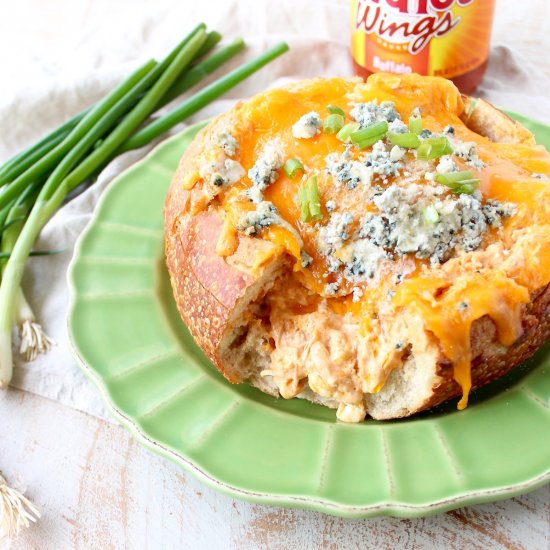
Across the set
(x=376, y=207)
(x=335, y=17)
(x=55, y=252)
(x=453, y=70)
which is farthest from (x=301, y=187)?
(x=335, y=17)

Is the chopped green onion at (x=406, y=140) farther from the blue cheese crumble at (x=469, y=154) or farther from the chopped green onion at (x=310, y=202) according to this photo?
the chopped green onion at (x=310, y=202)

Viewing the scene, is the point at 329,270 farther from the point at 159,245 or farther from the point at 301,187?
the point at 159,245

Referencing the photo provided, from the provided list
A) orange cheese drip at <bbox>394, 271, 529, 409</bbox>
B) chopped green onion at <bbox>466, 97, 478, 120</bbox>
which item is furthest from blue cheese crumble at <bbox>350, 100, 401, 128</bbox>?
orange cheese drip at <bbox>394, 271, 529, 409</bbox>

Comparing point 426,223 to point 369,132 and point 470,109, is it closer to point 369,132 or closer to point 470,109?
point 369,132

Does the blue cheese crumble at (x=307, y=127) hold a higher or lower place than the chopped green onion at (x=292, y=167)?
higher

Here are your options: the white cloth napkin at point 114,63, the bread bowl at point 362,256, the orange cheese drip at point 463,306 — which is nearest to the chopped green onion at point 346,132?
the bread bowl at point 362,256

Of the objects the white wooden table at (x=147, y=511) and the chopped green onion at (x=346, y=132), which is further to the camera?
the chopped green onion at (x=346, y=132)
